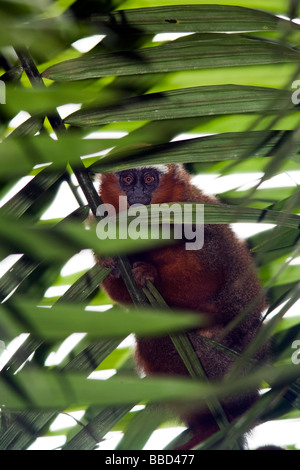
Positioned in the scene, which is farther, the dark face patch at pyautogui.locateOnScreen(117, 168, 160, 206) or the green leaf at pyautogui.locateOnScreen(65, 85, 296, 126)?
the dark face patch at pyautogui.locateOnScreen(117, 168, 160, 206)

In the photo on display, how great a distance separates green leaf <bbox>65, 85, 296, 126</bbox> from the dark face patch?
2107 millimetres

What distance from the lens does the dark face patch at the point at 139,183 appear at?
3.81 m

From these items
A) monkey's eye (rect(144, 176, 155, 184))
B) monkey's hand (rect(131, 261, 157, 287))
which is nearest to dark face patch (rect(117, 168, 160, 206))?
monkey's eye (rect(144, 176, 155, 184))

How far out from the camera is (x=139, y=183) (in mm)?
3900

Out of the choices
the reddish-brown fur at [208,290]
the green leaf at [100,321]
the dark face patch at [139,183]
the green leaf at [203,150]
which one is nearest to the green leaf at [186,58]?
the green leaf at [203,150]

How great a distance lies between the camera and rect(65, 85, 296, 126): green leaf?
1.65 meters

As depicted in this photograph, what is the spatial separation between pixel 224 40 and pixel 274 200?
2.79 feet

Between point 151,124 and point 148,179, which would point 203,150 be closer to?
point 151,124

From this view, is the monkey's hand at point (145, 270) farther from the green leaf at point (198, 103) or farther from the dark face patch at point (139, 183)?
the green leaf at point (198, 103)

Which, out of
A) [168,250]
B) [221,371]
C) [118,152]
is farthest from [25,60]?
[221,371]

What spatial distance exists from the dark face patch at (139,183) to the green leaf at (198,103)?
2107 millimetres

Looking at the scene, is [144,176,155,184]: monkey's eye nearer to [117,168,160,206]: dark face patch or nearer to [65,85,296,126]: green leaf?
[117,168,160,206]: dark face patch

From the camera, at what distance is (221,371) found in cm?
323
